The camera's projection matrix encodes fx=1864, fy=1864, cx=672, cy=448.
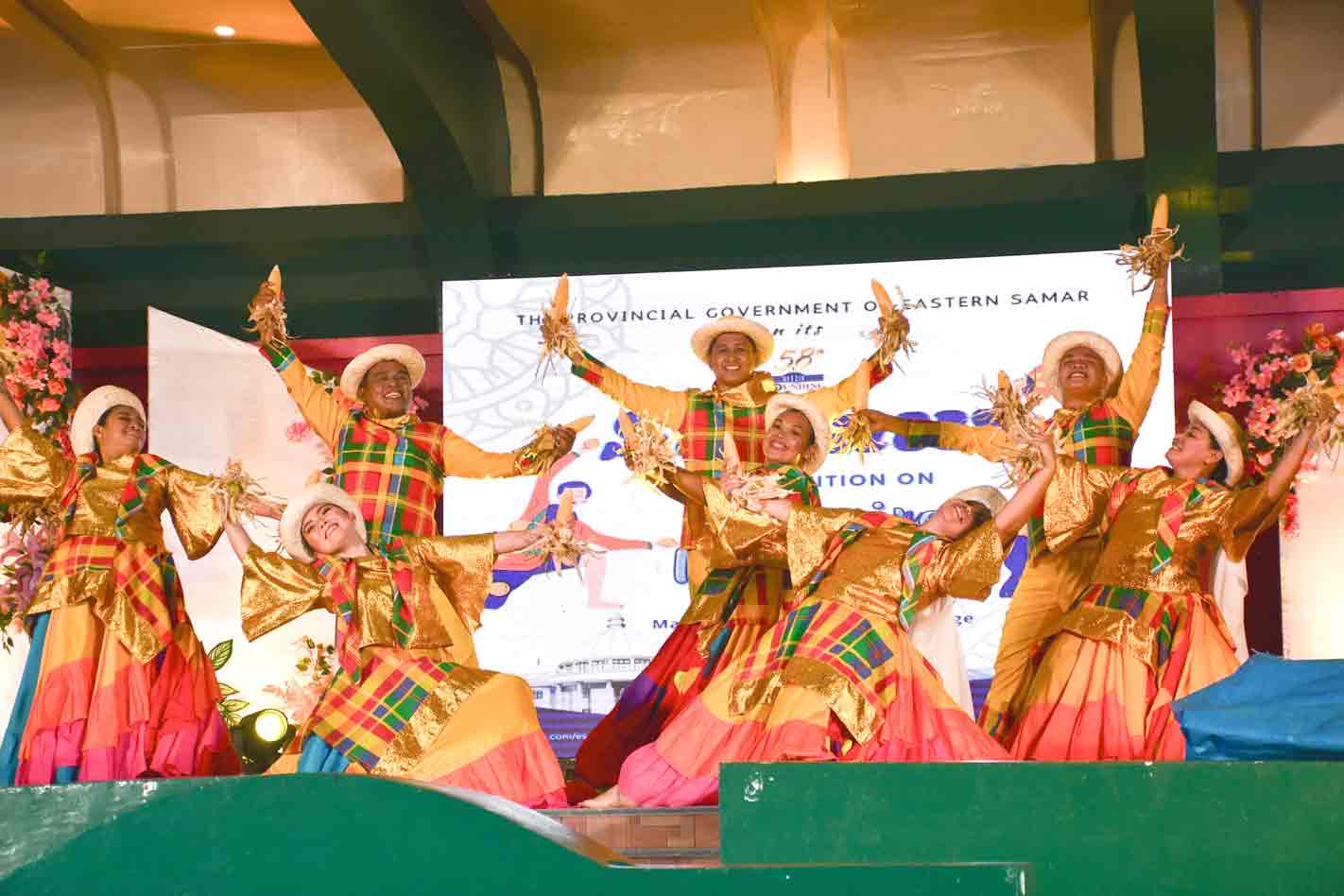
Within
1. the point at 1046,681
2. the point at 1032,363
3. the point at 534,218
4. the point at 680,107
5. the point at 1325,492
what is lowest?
the point at 1046,681

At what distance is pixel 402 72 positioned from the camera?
6848 millimetres

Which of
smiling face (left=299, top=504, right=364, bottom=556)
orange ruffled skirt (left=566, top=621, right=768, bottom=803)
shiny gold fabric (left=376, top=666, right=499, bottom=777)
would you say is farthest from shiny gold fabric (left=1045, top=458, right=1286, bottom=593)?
smiling face (left=299, top=504, right=364, bottom=556)

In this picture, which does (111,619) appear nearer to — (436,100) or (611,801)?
(611,801)

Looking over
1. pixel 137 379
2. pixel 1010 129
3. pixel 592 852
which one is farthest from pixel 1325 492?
pixel 592 852

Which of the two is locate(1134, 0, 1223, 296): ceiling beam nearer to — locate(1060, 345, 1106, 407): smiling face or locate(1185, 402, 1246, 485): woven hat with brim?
locate(1060, 345, 1106, 407): smiling face

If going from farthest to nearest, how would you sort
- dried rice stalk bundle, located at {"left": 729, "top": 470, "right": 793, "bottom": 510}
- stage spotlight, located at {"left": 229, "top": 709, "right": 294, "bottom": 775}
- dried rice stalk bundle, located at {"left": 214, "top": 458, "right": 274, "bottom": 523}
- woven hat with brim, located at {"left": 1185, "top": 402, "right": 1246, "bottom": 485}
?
1. stage spotlight, located at {"left": 229, "top": 709, "right": 294, "bottom": 775}
2. dried rice stalk bundle, located at {"left": 214, "top": 458, "right": 274, "bottom": 523}
3. woven hat with brim, located at {"left": 1185, "top": 402, "right": 1246, "bottom": 485}
4. dried rice stalk bundle, located at {"left": 729, "top": 470, "right": 793, "bottom": 510}

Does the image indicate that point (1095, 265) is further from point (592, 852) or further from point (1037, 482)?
point (592, 852)

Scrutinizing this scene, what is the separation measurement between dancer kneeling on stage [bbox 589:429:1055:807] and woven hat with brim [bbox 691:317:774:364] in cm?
94

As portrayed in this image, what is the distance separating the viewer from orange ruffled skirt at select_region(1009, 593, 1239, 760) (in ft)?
17.4

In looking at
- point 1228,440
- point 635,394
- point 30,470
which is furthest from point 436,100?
point 1228,440

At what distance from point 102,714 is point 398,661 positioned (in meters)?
1.16

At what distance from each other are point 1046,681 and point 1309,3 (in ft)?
11.2

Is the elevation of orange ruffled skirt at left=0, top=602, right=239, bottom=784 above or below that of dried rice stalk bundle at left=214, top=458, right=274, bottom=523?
below

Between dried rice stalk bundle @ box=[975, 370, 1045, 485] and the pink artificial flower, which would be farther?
the pink artificial flower
